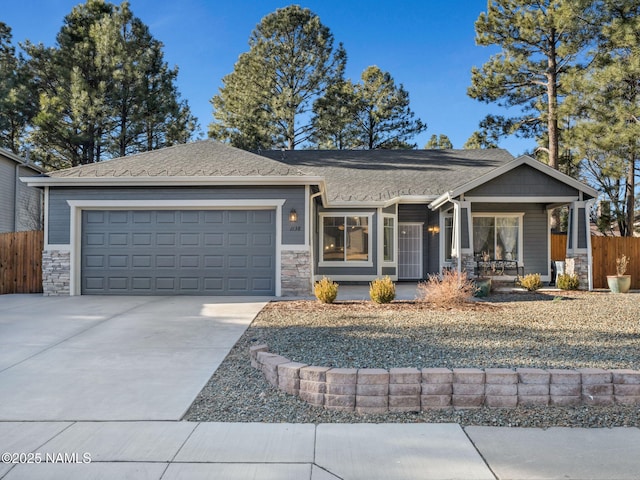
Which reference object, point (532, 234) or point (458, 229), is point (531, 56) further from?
point (458, 229)

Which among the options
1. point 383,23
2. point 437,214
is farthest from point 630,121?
point 383,23

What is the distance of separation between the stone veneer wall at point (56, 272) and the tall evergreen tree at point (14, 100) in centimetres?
1243

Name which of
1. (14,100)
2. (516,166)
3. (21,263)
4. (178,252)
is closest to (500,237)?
(516,166)

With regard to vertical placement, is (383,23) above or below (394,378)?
above

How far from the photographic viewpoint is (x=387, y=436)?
3.06 meters

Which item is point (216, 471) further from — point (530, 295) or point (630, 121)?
point (630, 121)

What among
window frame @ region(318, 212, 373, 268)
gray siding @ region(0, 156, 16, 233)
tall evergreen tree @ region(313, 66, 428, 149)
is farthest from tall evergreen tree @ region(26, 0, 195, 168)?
window frame @ region(318, 212, 373, 268)

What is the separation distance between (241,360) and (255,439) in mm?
1815

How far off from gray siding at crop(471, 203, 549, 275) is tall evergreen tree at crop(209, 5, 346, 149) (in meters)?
12.4

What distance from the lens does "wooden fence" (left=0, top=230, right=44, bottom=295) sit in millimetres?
10766

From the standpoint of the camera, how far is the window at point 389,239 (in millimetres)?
13156

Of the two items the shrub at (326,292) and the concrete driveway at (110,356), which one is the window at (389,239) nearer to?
the shrub at (326,292)

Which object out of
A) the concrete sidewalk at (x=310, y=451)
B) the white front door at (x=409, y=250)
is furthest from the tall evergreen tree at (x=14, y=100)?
the concrete sidewalk at (x=310, y=451)

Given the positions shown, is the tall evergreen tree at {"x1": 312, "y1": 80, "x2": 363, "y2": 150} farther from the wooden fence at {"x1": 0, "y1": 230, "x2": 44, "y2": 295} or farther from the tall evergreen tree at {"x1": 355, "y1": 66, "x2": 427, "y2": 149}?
the wooden fence at {"x1": 0, "y1": 230, "x2": 44, "y2": 295}
